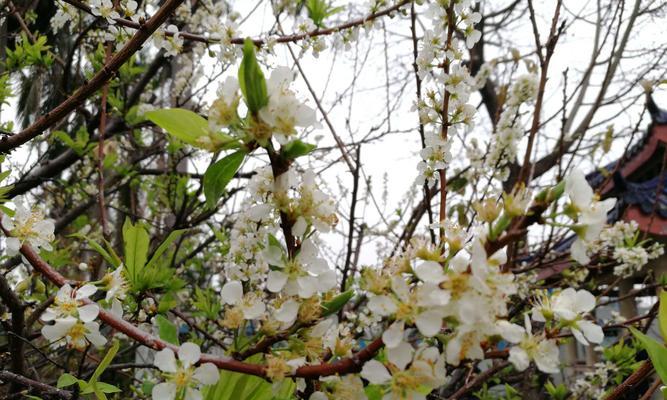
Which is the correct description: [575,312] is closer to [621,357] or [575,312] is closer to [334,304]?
[334,304]

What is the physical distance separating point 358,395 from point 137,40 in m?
0.74

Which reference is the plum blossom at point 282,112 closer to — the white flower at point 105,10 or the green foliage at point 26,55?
the white flower at point 105,10

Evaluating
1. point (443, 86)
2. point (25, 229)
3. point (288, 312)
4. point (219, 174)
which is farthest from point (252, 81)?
point (443, 86)

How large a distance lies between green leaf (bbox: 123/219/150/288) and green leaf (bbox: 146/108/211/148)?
0.38 meters

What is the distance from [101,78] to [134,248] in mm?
326

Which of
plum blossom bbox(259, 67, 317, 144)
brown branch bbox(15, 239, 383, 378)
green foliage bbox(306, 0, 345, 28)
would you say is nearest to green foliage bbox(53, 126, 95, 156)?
green foliage bbox(306, 0, 345, 28)

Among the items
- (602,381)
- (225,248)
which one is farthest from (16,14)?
(602,381)

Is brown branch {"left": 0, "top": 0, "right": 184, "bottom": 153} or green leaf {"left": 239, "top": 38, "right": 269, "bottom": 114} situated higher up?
brown branch {"left": 0, "top": 0, "right": 184, "bottom": 153}

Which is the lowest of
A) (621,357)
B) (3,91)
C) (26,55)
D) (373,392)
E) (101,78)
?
(373,392)

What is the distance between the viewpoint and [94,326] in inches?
27.9

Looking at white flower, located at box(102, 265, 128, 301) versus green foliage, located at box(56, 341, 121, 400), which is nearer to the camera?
green foliage, located at box(56, 341, 121, 400)

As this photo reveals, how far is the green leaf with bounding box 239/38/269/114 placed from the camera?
1.79ft

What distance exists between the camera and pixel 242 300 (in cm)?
66

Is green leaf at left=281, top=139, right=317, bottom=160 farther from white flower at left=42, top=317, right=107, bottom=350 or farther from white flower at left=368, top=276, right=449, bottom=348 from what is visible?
white flower at left=42, top=317, right=107, bottom=350
